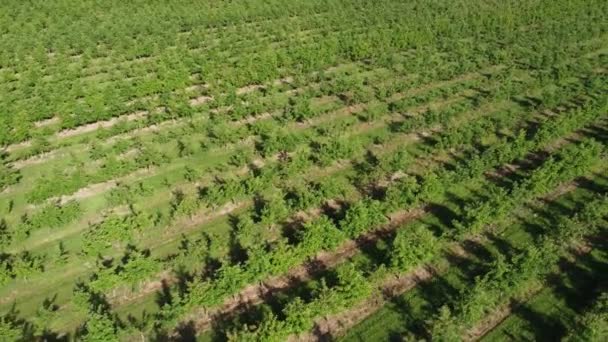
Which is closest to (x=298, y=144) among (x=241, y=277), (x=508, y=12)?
(x=241, y=277)

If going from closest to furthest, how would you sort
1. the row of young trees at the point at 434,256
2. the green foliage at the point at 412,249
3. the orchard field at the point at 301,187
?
the row of young trees at the point at 434,256 < the orchard field at the point at 301,187 < the green foliage at the point at 412,249

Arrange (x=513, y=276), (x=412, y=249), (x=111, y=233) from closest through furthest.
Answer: (x=513, y=276), (x=412, y=249), (x=111, y=233)

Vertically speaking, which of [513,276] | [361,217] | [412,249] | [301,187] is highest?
[361,217]

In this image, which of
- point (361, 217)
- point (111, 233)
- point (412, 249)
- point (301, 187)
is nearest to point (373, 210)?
point (361, 217)

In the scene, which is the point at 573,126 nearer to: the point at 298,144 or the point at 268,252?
the point at 298,144

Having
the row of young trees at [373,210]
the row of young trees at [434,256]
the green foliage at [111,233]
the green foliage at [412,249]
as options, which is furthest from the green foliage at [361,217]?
the green foliage at [111,233]

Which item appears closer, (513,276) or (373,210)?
(513,276)

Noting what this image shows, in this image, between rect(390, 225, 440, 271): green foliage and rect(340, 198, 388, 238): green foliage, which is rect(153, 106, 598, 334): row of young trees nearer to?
rect(340, 198, 388, 238): green foliage

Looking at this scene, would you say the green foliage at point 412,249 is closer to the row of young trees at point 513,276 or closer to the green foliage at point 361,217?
the green foliage at point 361,217

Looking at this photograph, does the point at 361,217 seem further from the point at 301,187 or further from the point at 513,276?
the point at 513,276
